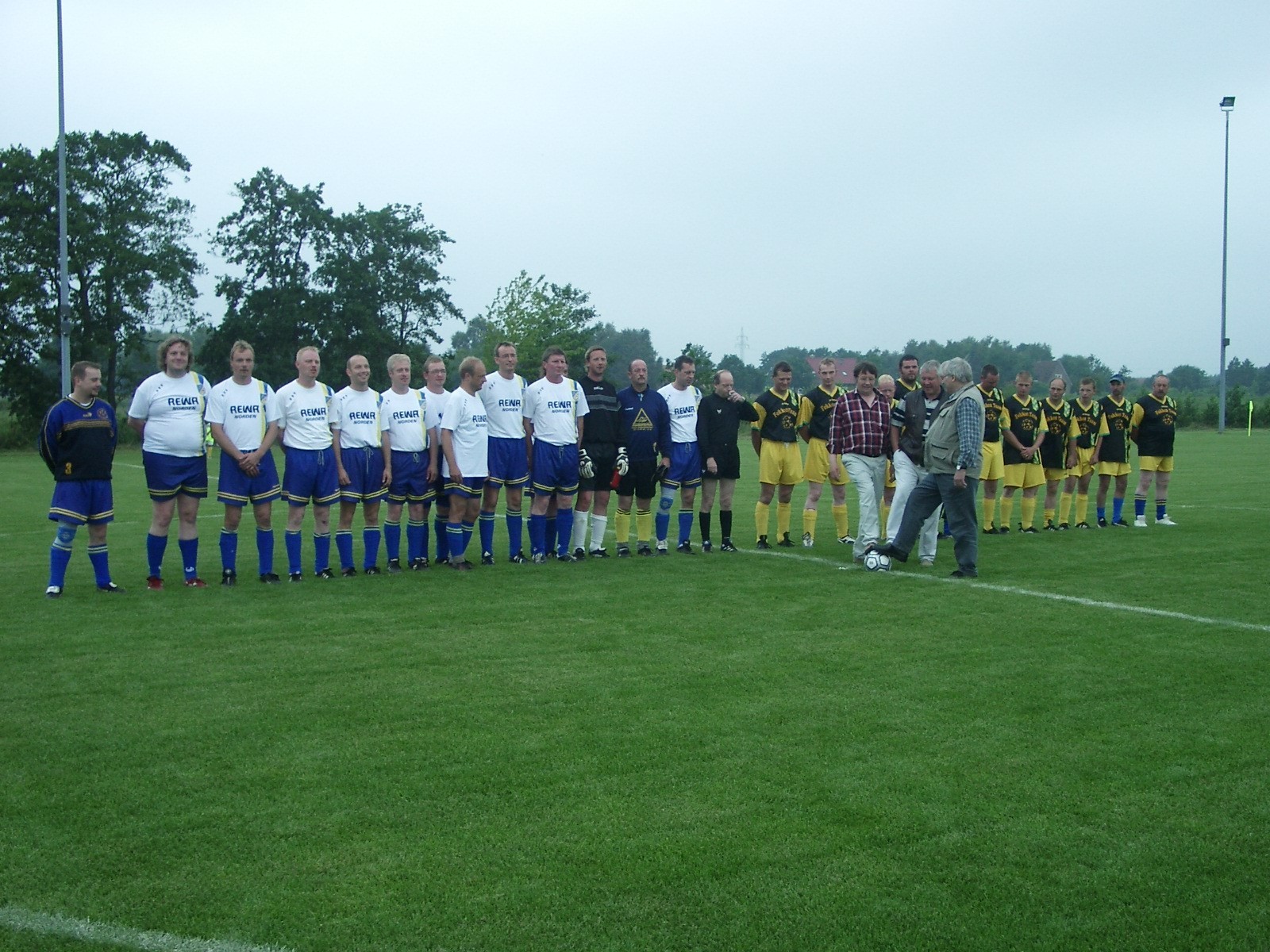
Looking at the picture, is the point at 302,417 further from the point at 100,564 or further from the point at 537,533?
→ the point at 537,533

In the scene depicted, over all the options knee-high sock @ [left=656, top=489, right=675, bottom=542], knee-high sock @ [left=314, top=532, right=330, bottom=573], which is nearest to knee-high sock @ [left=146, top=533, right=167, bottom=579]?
knee-high sock @ [left=314, top=532, right=330, bottom=573]

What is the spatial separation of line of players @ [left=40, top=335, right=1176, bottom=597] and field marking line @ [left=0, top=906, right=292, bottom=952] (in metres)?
5.94

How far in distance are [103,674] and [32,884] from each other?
111 inches

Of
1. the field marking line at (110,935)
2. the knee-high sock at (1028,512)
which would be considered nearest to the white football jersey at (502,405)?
the knee-high sock at (1028,512)

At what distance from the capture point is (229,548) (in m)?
9.05

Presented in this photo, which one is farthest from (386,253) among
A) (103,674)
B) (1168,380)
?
(103,674)

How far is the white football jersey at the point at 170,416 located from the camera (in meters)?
8.77

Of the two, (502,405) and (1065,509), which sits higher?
(502,405)

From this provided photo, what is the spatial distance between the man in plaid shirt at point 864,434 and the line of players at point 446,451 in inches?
7.3

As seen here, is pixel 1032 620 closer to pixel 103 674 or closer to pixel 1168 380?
pixel 103 674

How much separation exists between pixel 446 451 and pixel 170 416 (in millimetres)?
2363

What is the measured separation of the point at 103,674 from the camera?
6012 millimetres

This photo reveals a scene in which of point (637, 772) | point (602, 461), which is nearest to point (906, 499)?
point (602, 461)

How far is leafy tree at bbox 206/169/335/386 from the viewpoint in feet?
172
